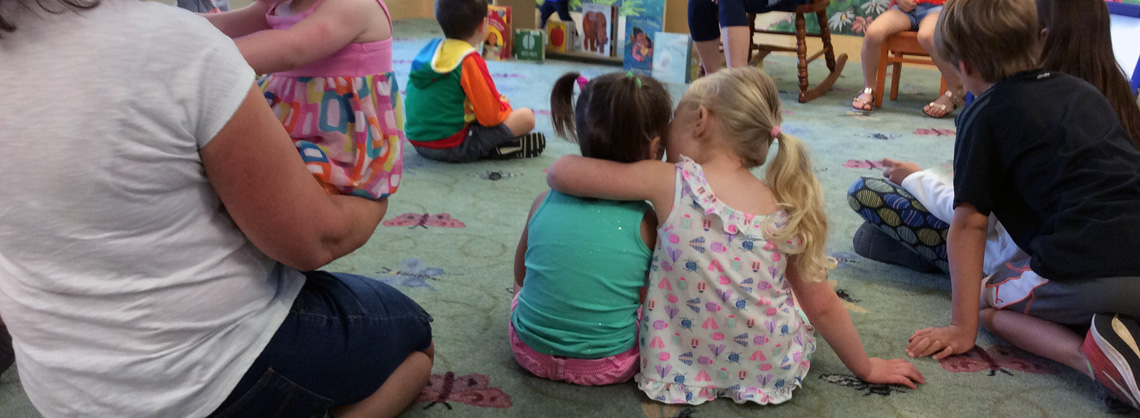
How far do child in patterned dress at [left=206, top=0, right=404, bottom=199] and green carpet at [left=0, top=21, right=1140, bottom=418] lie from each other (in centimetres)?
35

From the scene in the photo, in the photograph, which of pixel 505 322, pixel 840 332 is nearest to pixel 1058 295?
pixel 840 332

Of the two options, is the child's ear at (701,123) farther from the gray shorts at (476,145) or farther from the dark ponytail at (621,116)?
the gray shorts at (476,145)

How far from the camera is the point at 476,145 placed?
2395 millimetres

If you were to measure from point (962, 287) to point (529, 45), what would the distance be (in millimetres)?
3315

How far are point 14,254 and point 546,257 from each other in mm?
635

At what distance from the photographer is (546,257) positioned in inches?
45.7

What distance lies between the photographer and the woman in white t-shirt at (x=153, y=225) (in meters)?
0.64

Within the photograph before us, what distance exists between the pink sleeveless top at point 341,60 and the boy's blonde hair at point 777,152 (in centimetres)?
44

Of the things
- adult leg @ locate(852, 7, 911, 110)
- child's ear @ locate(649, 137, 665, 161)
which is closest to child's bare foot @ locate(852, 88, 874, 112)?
adult leg @ locate(852, 7, 911, 110)

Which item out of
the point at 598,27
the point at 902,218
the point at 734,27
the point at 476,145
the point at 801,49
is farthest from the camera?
the point at 598,27

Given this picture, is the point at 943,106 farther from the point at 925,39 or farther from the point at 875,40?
the point at 875,40

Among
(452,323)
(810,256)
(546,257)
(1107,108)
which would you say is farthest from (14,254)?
(1107,108)

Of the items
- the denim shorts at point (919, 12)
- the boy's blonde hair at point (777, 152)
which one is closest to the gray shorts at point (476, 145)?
the boy's blonde hair at point (777, 152)

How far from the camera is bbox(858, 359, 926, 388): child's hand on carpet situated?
4.00 ft
